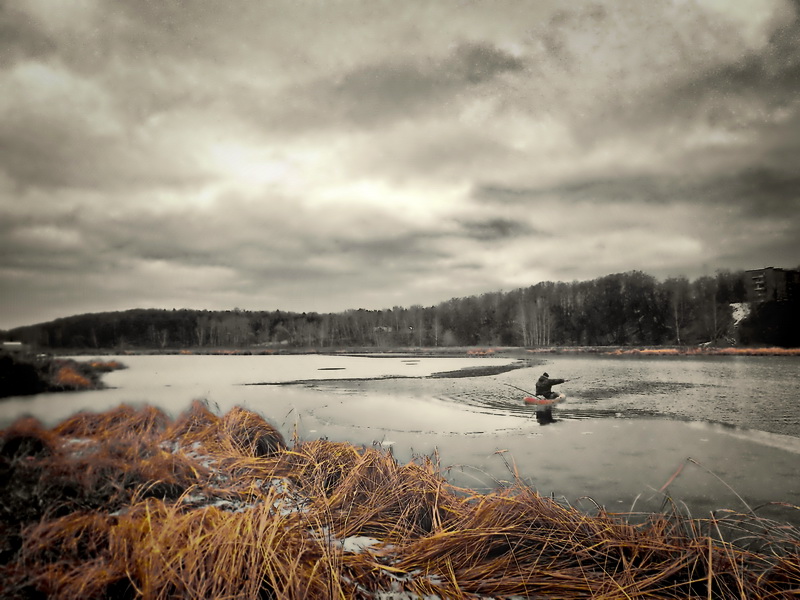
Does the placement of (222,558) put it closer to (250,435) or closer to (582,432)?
(250,435)

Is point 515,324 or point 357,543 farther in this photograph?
point 515,324

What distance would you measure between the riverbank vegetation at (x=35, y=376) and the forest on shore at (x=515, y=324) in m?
0.38

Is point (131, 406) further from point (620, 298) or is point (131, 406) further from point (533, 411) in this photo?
point (620, 298)

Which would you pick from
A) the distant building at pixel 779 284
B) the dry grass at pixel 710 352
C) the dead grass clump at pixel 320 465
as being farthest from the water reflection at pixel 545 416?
the dry grass at pixel 710 352

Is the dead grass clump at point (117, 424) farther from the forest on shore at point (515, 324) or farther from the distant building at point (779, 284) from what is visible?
the distant building at point (779, 284)

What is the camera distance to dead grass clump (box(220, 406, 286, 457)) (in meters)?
4.44

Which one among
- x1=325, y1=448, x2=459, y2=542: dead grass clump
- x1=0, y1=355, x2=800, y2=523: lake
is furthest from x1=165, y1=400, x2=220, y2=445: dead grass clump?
x1=325, y1=448, x2=459, y2=542: dead grass clump

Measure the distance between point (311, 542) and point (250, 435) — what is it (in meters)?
2.78

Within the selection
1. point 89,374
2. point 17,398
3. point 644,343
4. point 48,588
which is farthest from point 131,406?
point 644,343

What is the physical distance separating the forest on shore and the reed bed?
2335 mm

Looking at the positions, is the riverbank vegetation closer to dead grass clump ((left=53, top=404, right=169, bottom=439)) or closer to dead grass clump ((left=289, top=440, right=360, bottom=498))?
dead grass clump ((left=53, top=404, right=169, bottom=439))

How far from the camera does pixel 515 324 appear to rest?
72.8m

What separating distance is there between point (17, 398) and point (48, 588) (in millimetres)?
4086

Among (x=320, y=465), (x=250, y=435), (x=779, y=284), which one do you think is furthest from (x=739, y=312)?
(x=320, y=465)
